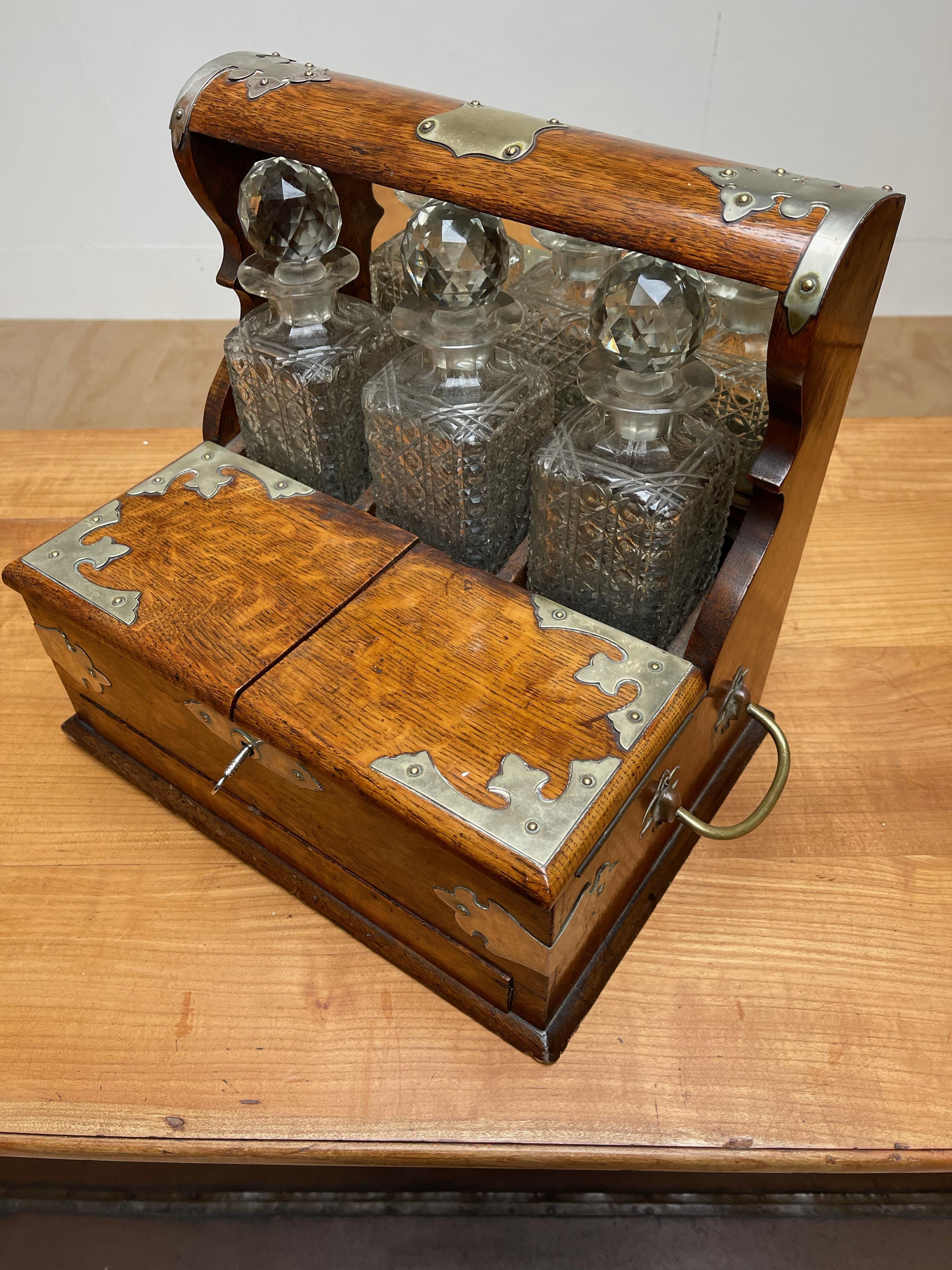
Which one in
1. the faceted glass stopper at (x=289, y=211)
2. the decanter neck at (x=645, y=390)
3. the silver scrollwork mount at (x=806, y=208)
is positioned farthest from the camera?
the faceted glass stopper at (x=289, y=211)

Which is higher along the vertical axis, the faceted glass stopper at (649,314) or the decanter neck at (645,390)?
the faceted glass stopper at (649,314)

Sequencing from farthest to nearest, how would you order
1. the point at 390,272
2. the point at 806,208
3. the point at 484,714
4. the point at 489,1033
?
the point at 390,272, the point at 489,1033, the point at 484,714, the point at 806,208

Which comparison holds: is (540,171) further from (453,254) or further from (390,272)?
(390,272)

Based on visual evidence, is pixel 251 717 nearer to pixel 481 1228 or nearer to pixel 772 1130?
pixel 772 1130

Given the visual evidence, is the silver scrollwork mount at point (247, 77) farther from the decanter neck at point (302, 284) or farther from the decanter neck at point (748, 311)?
the decanter neck at point (748, 311)

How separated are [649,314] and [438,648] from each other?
296 millimetres

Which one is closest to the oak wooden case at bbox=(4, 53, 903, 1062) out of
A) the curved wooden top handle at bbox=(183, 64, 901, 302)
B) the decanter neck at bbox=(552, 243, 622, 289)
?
the curved wooden top handle at bbox=(183, 64, 901, 302)

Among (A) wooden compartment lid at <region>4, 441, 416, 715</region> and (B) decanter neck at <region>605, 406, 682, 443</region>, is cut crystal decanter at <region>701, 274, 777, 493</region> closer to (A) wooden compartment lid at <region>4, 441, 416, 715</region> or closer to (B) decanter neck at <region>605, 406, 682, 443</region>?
(B) decanter neck at <region>605, 406, 682, 443</region>

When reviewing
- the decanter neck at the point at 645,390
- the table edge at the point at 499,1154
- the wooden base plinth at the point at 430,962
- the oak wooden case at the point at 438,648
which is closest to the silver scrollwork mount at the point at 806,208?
the oak wooden case at the point at 438,648

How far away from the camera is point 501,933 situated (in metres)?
0.73

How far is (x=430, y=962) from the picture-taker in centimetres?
85

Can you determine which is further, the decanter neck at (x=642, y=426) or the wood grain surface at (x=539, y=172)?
the decanter neck at (x=642, y=426)

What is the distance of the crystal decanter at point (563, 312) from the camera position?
897mm

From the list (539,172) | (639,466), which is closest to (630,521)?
(639,466)
